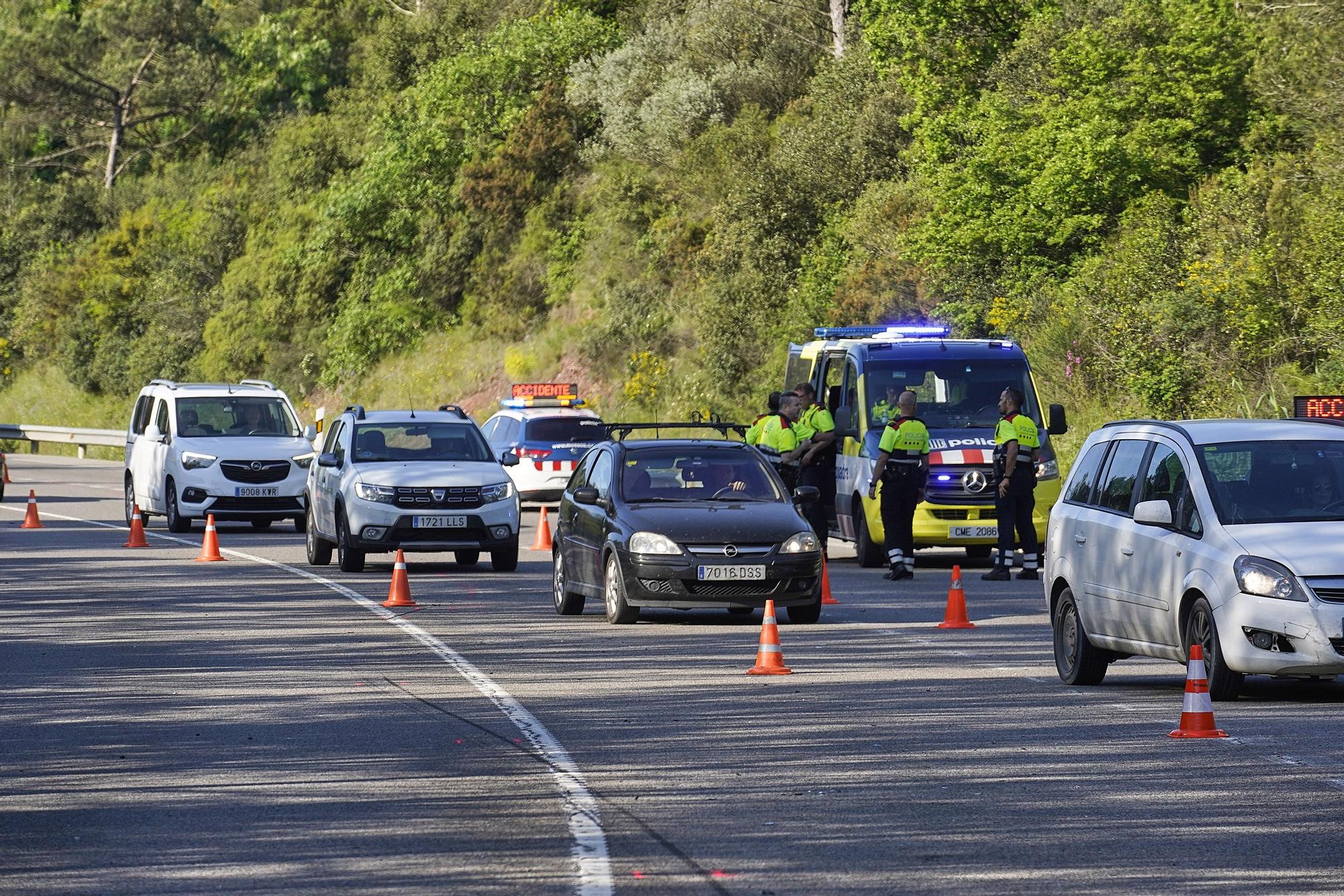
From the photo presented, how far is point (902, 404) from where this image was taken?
21.7 meters

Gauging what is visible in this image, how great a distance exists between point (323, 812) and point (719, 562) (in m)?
8.32

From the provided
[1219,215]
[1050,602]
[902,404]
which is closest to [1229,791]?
[1050,602]

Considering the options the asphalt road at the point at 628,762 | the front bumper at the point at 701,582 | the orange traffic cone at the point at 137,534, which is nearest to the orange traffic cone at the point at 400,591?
the asphalt road at the point at 628,762

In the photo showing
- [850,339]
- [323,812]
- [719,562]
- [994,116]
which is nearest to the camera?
[323,812]

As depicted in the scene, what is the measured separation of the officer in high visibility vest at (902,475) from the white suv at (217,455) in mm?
9867

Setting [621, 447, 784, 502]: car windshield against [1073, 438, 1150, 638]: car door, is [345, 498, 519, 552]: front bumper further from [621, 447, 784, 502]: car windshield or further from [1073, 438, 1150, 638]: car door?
[1073, 438, 1150, 638]: car door

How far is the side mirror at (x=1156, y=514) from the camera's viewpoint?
12430mm

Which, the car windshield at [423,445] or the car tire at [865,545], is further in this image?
the car windshield at [423,445]

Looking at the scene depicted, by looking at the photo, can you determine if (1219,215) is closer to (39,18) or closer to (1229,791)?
(1229,791)

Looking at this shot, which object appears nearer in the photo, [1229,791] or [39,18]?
[1229,791]

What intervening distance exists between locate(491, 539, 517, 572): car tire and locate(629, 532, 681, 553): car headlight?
20.5 ft

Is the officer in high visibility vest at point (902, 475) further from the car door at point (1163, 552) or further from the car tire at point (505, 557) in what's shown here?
the car door at point (1163, 552)

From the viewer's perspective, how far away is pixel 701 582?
17.0 metres

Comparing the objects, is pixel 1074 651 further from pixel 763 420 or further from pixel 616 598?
pixel 763 420
